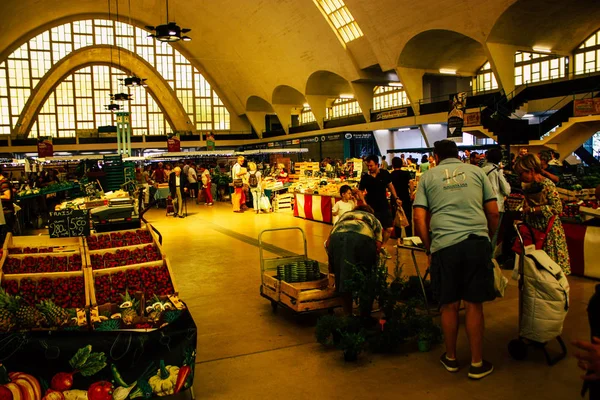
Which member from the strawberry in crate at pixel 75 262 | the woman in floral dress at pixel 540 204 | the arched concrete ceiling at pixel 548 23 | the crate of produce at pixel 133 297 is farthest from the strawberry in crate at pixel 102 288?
the arched concrete ceiling at pixel 548 23

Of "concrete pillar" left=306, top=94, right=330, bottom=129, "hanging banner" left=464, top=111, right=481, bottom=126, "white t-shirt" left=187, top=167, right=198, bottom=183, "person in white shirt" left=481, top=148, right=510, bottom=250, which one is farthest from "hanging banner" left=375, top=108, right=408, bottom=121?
"person in white shirt" left=481, top=148, right=510, bottom=250

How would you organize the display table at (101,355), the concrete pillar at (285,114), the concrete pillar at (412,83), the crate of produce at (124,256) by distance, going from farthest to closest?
the concrete pillar at (285,114)
the concrete pillar at (412,83)
the crate of produce at (124,256)
the display table at (101,355)

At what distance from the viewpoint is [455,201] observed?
3.66 m

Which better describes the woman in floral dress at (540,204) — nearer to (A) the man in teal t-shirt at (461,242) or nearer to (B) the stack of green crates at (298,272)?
(A) the man in teal t-shirt at (461,242)

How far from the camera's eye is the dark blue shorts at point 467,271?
3.59 m

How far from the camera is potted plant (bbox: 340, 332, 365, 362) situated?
160 inches

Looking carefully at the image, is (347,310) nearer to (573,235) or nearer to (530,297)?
(530,297)

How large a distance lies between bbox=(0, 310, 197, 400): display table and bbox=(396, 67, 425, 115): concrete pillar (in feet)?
85.8

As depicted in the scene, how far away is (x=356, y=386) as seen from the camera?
12.1ft

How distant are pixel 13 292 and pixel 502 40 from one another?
2270 centimetres

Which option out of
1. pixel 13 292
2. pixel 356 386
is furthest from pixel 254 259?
pixel 356 386

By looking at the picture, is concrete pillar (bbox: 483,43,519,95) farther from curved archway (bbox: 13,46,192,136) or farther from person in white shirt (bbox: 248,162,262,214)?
curved archway (bbox: 13,46,192,136)

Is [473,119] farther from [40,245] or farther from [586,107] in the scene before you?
[40,245]

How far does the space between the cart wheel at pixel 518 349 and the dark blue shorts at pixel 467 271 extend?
63 cm
